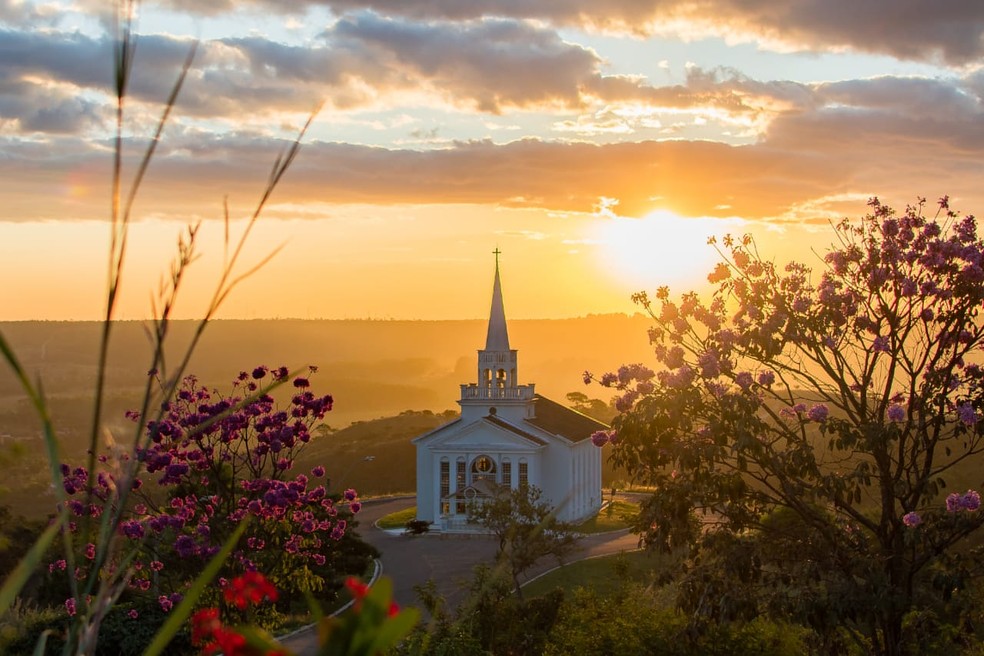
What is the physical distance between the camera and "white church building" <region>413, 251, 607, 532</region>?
48656 millimetres

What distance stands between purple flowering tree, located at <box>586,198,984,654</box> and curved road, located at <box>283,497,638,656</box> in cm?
1621

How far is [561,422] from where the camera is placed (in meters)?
54.1

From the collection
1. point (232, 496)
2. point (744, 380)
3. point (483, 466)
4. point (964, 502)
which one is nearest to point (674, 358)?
point (744, 380)

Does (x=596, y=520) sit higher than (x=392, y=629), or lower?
lower

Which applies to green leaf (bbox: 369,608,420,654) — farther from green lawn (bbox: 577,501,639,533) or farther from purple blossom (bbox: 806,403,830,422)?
green lawn (bbox: 577,501,639,533)

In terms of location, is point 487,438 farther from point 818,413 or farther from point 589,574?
point 818,413

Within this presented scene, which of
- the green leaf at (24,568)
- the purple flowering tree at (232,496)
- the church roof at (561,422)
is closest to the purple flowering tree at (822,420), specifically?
the purple flowering tree at (232,496)

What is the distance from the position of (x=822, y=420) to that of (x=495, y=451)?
119ft

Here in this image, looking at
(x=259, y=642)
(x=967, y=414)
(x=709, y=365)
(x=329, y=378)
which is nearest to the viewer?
(x=259, y=642)

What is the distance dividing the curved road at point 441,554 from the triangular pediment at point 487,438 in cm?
444

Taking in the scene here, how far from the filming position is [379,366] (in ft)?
651

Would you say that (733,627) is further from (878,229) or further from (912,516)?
(878,229)

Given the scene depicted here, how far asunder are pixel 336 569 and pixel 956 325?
19.9 m

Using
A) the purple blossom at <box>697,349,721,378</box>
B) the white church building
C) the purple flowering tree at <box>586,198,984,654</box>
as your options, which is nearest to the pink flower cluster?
the purple flowering tree at <box>586,198,984,654</box>
